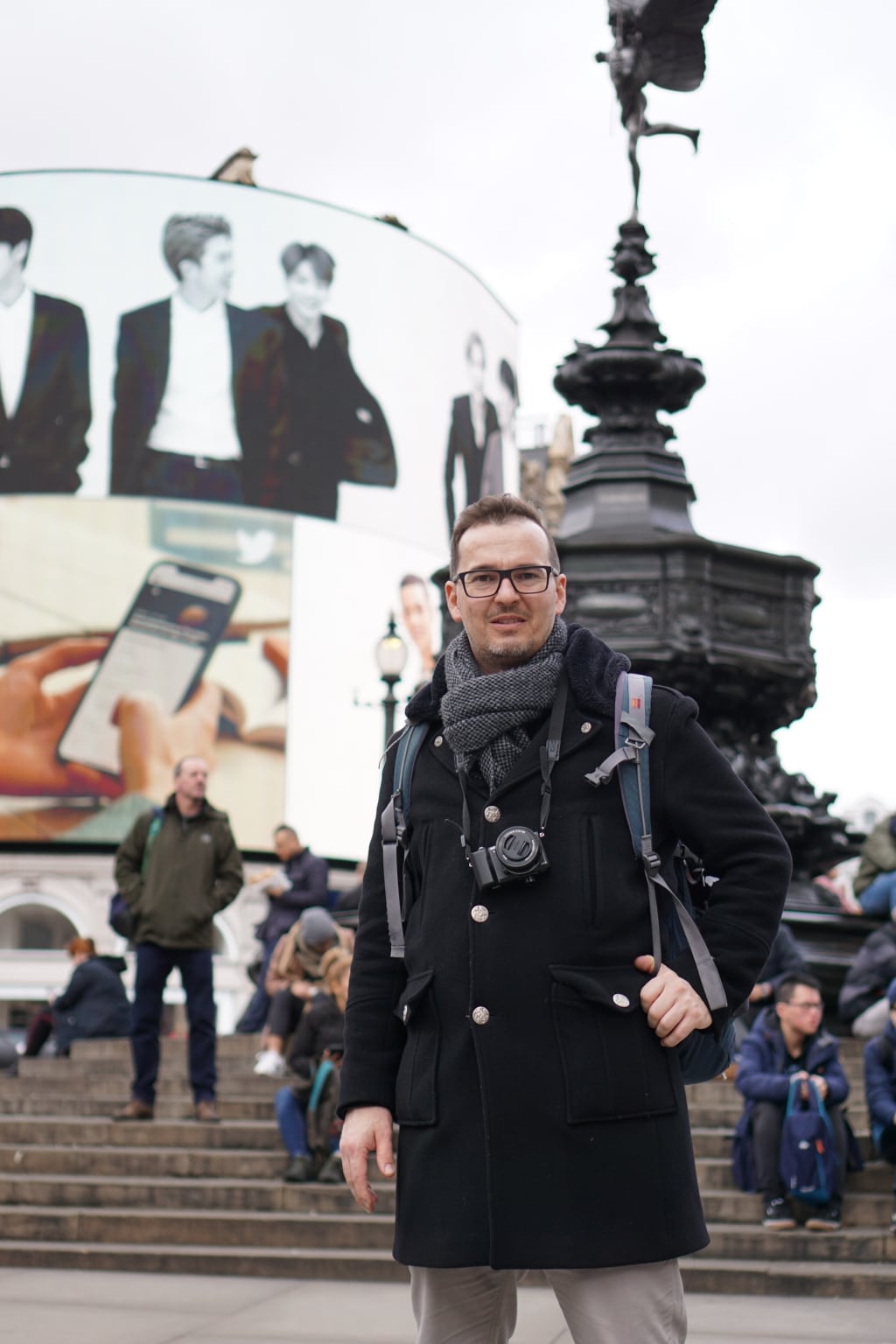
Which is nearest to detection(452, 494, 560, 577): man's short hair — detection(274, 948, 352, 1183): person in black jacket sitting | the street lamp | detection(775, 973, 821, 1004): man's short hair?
detection(775, 973, 821, 1004): man's short hair

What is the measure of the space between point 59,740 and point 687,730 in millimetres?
36808

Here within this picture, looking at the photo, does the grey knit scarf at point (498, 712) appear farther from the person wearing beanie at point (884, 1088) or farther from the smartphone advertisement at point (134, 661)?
the smartphone advertisement at point (134, 661)

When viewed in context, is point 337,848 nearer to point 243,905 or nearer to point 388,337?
point 243,905

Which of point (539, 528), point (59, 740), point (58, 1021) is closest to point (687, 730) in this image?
point (539, 528)

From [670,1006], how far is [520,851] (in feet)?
1.01

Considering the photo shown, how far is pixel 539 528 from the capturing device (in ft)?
9.70

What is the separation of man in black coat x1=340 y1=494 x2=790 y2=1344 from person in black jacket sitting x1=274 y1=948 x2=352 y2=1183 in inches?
200

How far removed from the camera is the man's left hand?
2641 mm

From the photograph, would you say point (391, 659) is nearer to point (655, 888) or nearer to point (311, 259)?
point (655, 888)

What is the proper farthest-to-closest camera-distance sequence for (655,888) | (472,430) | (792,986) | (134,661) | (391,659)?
(472,430) → (134,661) → (391,659) → (792,986) → (655,888)

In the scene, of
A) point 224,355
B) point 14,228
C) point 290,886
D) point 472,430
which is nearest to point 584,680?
point 290,886

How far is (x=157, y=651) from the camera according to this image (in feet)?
129

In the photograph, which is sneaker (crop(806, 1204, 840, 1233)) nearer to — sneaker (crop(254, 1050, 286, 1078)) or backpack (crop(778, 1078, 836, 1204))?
backpack (crop(778, 1078, 836, 1204))

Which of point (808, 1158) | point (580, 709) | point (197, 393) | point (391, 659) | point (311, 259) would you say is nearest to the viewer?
point (580, 709)
